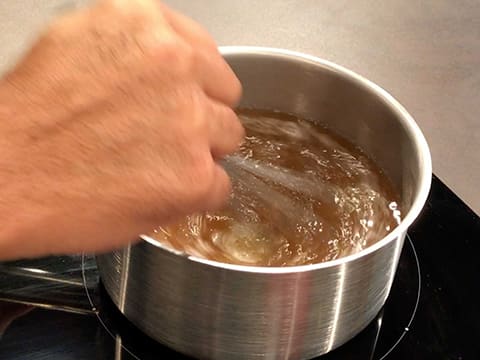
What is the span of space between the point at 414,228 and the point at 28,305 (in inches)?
14.4

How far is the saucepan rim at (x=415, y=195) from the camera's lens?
0.50m

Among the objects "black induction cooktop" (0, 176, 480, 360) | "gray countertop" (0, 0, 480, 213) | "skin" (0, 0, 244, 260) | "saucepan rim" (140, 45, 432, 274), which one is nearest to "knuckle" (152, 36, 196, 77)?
"skin" (0, 0, 244, 260)

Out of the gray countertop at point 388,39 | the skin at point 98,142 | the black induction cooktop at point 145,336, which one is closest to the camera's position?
the skin at point 98,142

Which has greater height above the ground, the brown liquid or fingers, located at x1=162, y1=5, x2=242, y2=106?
fingers, located at x1=162, y1=5, x2=242, y2=106

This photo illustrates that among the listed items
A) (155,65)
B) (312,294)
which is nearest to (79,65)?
(155,65)

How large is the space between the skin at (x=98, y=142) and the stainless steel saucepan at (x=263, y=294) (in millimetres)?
64

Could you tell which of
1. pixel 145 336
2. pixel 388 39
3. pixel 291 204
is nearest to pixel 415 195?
pixel 291 204

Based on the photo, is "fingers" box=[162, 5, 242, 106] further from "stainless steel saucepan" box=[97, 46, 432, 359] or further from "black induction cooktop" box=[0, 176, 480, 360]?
"black induction cooktop" box=[0, 176, 480, 360]

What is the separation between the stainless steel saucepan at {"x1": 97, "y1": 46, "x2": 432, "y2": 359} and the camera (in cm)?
51

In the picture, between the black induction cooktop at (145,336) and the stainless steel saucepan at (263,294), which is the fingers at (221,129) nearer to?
the stainless steel saucepan at (263,294)

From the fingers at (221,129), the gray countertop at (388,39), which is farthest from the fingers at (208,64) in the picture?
the gray countertop at (388,39)

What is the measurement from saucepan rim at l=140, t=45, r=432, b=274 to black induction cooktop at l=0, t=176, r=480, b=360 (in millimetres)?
82

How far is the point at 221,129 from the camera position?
51cm

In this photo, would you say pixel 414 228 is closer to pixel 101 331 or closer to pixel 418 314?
pixel 418 314
